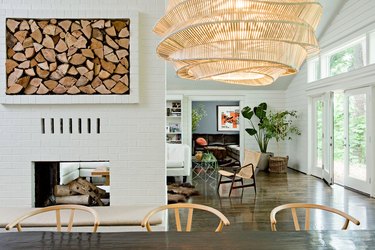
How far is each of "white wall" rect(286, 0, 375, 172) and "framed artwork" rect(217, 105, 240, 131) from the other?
3.25m

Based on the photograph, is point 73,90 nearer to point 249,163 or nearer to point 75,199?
point 75,199

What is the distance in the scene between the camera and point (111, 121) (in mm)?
3301

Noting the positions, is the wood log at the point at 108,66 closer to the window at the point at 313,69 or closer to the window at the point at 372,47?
the window at the point at 372,47

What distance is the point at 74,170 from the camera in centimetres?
468

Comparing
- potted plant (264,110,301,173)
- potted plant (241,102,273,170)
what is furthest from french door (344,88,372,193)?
potted plant (241,102,273,170)

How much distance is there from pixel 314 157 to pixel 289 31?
6.66m

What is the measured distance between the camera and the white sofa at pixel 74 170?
4230 millimetres

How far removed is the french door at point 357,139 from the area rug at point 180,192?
301 cm

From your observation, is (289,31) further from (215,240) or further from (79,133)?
(79,133)

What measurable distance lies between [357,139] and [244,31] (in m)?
5.21

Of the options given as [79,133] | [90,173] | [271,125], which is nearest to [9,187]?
[79,133]

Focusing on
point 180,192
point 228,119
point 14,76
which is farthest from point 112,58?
point 228,119

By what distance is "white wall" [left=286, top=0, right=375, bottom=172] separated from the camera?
5.11m

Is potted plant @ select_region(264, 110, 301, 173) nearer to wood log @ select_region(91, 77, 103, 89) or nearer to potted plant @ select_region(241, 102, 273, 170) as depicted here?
potted plant @ select_region(241, 102, 273, 170)
